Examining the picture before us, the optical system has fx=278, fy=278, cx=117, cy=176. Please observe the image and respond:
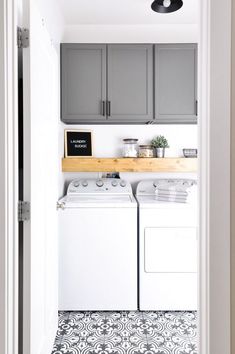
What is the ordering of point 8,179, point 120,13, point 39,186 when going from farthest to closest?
point 120,13 < point 39,186 < point 8,179

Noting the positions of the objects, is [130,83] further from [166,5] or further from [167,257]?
[167,257]

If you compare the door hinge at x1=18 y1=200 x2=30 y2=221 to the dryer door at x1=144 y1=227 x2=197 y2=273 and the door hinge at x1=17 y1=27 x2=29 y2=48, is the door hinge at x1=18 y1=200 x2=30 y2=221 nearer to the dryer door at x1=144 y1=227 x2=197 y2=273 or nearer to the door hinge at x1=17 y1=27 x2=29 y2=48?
the door hinge at x1=17 y1=27 x2=29 y2=48

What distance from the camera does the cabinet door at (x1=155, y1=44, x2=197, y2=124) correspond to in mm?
2668

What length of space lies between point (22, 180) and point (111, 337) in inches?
56.7

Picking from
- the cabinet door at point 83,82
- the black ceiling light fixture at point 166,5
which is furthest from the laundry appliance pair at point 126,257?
the black ceiling light fixture at point 166,5

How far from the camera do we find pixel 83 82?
268 cm

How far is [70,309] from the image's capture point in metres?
2.41

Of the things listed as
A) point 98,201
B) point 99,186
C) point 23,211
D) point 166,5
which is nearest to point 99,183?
point 99,186

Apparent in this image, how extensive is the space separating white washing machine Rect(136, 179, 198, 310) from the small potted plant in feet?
2.30

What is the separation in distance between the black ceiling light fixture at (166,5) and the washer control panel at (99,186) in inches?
62.8

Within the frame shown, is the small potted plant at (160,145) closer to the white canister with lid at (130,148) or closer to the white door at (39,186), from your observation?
the white canister with lid at (130,148)

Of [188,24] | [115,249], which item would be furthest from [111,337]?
[188,24]

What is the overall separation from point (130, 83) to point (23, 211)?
1832 millimetres

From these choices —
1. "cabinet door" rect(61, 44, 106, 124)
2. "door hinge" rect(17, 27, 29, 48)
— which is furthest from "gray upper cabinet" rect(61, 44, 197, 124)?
"door hinge" rect(17, 27, 29, 48)
